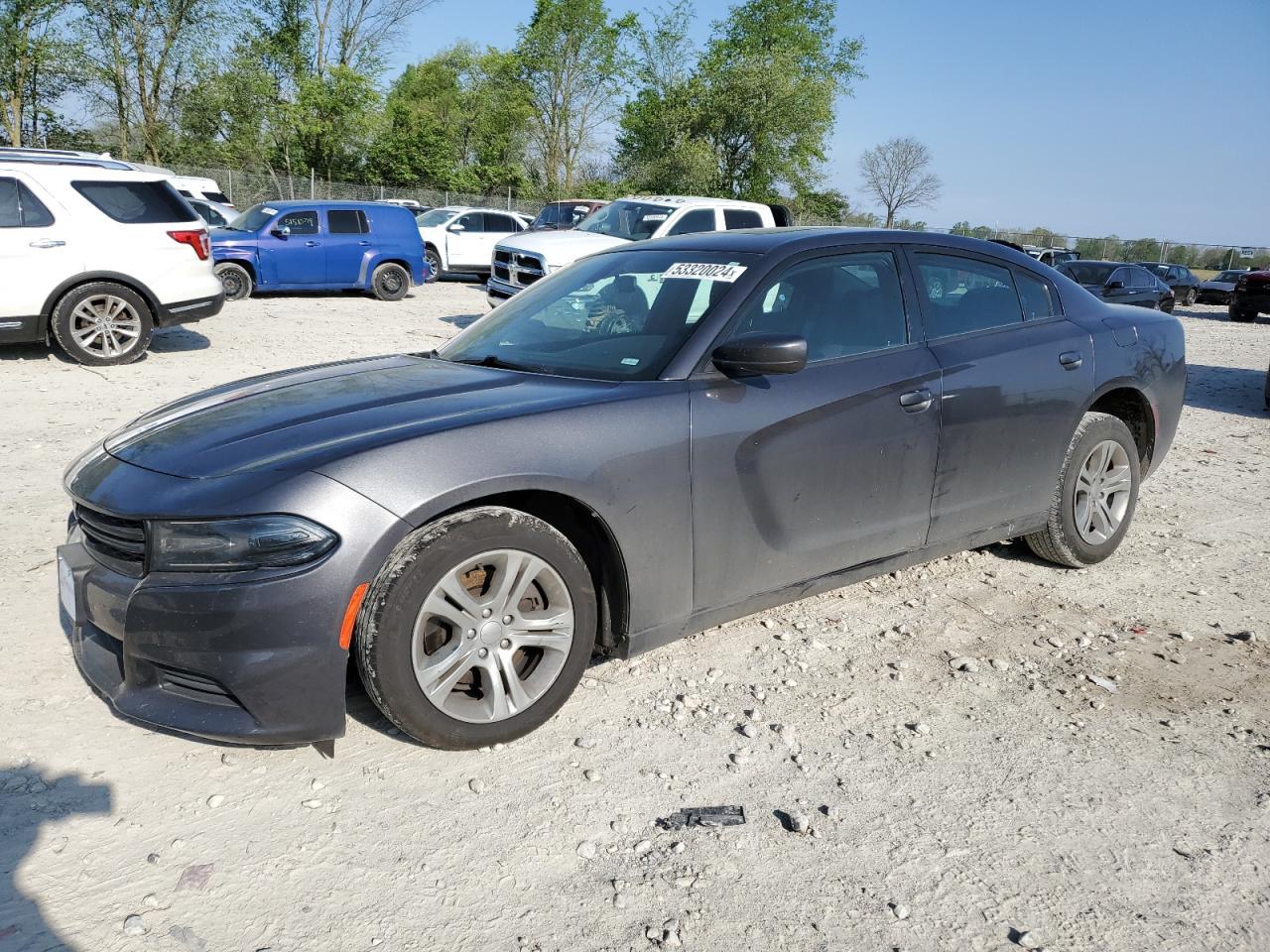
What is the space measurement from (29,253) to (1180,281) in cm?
2926

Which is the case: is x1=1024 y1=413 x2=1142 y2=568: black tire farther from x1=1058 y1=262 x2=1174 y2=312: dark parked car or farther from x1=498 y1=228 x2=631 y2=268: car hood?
x1=1058 y1=262 x2=1174 y2=312: dark parked car

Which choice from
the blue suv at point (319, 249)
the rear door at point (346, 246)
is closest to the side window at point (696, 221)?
the blue suv at point (319, 249)

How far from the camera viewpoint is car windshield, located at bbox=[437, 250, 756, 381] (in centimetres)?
358

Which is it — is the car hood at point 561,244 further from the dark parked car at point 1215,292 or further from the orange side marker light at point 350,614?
the dark parked car at point 1215,292

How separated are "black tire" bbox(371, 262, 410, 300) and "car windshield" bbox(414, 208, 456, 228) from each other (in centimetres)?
534

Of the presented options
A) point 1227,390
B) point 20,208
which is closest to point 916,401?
point 20,208

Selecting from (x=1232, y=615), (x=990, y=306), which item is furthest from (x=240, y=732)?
(x=1232, y=615)

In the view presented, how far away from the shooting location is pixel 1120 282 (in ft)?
68.6

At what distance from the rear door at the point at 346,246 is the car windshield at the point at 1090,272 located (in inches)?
572

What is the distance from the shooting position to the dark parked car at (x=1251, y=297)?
22406 mm

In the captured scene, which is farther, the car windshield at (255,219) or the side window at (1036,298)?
the car windshield at (255,219)

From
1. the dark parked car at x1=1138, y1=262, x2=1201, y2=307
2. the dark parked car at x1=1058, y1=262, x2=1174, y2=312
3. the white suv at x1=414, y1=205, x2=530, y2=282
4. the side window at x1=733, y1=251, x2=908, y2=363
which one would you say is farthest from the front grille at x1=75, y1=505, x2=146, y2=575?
the dark parked car at x1=1138, y1=262, x2=1201, y2=307

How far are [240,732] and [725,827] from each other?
1349 millimetres

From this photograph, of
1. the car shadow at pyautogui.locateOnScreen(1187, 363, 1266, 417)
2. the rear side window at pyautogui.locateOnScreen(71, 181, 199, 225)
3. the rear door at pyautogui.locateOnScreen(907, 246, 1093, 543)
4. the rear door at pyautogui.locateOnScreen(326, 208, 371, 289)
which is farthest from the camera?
the rear door at pyautogui.locateOnScreen(326, 208, 371, 289)
